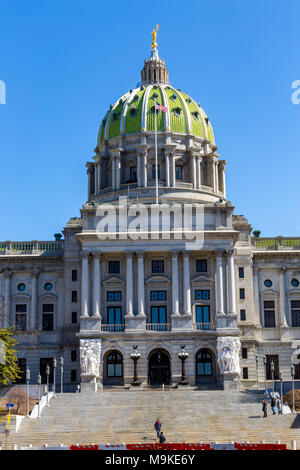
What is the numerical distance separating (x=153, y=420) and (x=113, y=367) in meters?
18.1

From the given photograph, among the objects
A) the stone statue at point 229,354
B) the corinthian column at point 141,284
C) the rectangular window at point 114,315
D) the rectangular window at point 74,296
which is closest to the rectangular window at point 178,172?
the corinthian column at point 141,284

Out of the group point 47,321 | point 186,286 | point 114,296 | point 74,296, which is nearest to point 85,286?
point 114,296

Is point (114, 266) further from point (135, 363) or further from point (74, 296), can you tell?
point (135, 363)

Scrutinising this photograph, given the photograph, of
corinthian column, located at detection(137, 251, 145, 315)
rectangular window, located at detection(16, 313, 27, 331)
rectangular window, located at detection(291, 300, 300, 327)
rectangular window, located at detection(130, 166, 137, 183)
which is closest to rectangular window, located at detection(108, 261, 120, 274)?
corinthian column, located at detection(137, 251, 145, 315)

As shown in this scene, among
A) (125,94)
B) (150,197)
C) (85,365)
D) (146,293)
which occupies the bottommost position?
(85,365)

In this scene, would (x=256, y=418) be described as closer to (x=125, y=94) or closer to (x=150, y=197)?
(x=150, y=197)

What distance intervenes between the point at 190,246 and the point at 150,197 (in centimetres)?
1172

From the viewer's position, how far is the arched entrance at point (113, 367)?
7288 centimetres

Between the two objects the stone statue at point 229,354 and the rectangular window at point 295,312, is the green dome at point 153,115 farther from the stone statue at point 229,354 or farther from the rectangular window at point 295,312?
the stone statue at point 229,354

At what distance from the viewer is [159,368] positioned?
7350 centimetres

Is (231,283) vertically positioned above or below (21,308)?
above

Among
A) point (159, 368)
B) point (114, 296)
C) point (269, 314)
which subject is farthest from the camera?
point (269, 314)
